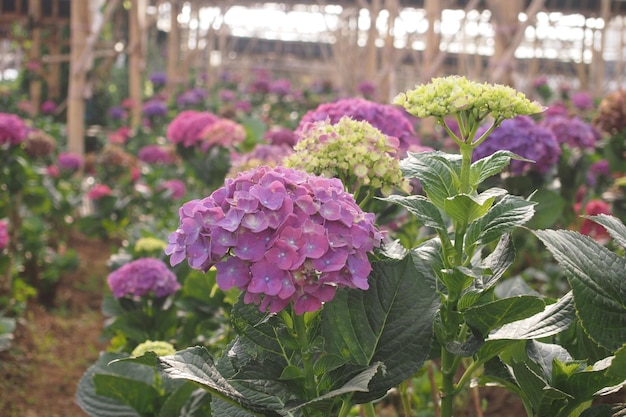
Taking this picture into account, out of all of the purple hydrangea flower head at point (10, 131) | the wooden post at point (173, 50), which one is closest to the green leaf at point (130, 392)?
the purple hydrangea flower head at point (10, 131)

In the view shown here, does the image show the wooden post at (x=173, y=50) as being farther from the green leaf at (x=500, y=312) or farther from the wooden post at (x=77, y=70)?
the green leaf at (x=500, y=312)

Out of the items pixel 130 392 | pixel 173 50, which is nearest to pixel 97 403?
pixel 130 392

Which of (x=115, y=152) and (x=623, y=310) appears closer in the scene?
(x=623, y=310)

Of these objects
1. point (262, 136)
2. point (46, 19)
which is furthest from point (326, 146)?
point (46, 19)

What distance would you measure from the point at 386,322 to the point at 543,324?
25 cm

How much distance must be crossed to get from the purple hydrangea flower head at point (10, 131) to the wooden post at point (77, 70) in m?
2.25

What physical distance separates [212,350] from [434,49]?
228 inches

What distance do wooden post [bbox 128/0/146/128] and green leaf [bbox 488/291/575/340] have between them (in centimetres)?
684

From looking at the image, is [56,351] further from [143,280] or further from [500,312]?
[500,312]

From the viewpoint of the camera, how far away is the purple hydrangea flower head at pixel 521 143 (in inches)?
95.5

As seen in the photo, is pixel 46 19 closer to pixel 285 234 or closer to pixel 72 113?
pixel 72 113

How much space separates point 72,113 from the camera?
19.8 feet

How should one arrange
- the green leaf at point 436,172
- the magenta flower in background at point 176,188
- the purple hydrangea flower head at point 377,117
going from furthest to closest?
the magenta flower in background at point 176,188, the purple hydrangea flower head at point 377,117, the green leaf at point 436,172

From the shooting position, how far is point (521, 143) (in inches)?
96.0
